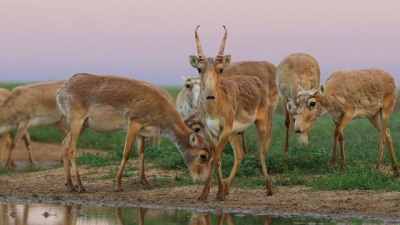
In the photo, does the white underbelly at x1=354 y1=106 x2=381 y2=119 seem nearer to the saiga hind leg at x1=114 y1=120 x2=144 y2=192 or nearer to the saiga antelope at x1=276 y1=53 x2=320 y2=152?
the saiga antelope at x1=276 y1=53 x2=320 y2=152

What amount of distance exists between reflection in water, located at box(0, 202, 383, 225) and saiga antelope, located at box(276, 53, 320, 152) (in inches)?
257

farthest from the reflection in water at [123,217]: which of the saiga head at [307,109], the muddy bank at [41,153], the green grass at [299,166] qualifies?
the muddy bank at [41,153]

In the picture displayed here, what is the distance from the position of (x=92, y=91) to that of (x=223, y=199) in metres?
3.27

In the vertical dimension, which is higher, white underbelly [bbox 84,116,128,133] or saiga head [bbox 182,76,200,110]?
white underbelly [bbox 84,116,128,133]

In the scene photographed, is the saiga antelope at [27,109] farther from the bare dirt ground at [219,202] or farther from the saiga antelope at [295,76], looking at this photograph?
the saiga antelope at [295,76]

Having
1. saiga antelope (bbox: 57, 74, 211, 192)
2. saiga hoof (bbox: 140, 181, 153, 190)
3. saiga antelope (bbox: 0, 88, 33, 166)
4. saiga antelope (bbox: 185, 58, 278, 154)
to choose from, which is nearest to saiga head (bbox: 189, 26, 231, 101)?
saiga antelope (bbox: 57, 74, 211, 192)

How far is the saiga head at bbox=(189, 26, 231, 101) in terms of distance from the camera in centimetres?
Result: 1277

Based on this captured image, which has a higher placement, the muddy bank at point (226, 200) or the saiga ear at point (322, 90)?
the saiga ear at point (322, 90)

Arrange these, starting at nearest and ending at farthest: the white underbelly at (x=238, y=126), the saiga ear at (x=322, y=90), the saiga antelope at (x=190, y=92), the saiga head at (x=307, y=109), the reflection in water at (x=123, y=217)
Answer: the reflection in water at (x=123, y=217) → the white underbelly at (x=238, y=126) → the saiga head at (x=307, y=109) → the saiga ear at (x=322, y=90) → the saiga antelope at (x=190, y=92)

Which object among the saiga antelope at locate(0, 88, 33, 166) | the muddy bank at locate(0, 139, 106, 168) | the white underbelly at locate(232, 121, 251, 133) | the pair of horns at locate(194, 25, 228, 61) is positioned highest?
the pair of horns at locate(194, 25, 228, 61)

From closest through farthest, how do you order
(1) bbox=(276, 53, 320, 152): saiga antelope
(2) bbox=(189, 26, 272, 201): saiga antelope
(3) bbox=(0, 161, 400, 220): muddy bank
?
(3) bbox=(0, 161, 400, 220): muddy bank, (2) bbox=(189, 26, 272, 201): saiga antelope, (1) bbox=(276, 53, 320, 152): saiga antelope

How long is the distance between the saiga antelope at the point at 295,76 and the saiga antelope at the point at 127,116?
4.14 m

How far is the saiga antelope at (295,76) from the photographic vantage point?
18.9 metres

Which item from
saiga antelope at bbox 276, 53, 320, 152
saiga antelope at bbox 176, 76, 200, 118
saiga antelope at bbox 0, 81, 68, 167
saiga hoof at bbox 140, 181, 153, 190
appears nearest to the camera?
saiga hoof at bbox 140, 181, 153, 190
